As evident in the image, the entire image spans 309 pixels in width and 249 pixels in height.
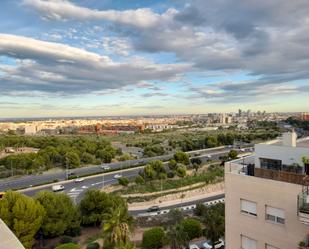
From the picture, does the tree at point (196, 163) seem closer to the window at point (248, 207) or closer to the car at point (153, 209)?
the car at point (153, 209)

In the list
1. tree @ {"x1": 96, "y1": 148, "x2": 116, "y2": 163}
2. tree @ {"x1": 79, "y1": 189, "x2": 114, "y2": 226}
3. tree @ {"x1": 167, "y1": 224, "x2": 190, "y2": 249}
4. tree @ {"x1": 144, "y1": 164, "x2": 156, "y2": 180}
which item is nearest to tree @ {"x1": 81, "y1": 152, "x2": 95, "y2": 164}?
tree @ {"x1": 96, "y1": 148, "x2": 116, "y2": 163}

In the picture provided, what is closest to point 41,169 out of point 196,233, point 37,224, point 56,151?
point 56,151

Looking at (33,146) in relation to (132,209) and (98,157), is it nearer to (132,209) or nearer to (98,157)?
(98,157)

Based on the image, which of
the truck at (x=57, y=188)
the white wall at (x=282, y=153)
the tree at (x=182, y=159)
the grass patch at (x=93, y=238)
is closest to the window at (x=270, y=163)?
the white wall at (x=282, y=153)

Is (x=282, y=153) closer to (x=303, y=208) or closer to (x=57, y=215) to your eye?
(x=303, y=208)

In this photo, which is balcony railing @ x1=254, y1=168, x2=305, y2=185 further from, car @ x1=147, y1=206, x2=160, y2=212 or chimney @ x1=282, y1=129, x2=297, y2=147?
car @ x1=147, y1=206, x2=160, y2=212

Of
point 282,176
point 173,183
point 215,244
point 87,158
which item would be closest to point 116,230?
point 282,176
